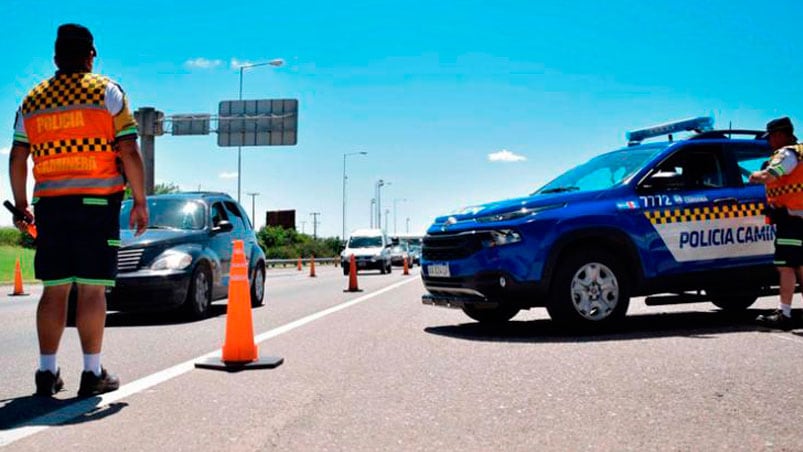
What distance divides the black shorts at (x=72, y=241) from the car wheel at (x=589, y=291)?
3981 mm

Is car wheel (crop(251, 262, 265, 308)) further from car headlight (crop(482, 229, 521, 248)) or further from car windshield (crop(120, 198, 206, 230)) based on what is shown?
car headlight (crop(482, 229, 521, 248))

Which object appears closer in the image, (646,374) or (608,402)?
(608,402)

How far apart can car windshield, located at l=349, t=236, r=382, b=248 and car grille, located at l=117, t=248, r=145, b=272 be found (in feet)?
73.8

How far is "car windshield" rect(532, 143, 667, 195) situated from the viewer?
7.55 metres

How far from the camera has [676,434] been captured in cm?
343

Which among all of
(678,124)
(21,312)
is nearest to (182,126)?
(21,312)

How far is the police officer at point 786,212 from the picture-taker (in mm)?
6730

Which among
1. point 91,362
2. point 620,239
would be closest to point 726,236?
point 620,239

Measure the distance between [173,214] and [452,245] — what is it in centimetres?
445

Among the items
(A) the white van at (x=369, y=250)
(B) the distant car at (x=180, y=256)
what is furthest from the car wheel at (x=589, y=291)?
(A) the white van at (x=369, y=250)

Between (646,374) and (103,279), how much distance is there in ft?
11.2

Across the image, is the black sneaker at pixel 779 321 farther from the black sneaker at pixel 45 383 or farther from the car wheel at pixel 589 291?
the black sneaker at pixel 45 383

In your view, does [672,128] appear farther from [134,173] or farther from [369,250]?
[369,250]

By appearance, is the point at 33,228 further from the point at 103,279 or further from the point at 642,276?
the point at 642,276
